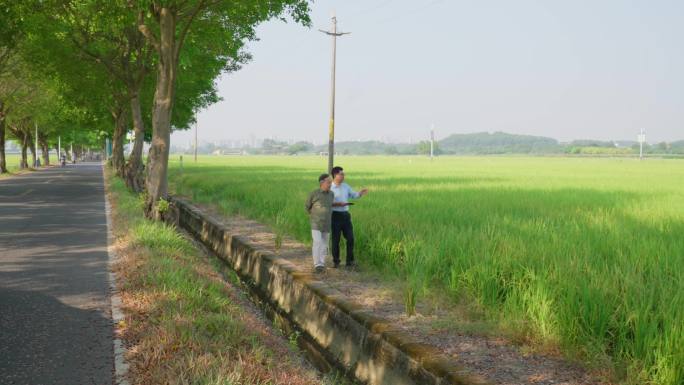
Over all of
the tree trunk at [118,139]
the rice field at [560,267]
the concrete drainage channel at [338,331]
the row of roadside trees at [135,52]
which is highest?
the row of roadside trees at [135,52]

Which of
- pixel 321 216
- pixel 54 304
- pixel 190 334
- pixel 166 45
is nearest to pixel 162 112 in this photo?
pixel 166 45

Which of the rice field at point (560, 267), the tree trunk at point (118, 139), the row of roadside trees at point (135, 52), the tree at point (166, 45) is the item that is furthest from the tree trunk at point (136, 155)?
the rice field at point (560, 267)

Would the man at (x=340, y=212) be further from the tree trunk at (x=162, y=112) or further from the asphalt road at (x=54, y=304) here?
the tree trunk at (x=162, y=112)

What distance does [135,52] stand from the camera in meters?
22.8

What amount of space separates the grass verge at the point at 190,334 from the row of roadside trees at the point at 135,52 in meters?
6.75

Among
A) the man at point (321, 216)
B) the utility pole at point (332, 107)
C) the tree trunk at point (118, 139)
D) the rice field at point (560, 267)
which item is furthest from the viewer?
the tree trunk at point (118, 139)

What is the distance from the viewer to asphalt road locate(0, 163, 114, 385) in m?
5.03

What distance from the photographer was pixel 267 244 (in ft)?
37.0

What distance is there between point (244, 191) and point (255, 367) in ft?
55.1

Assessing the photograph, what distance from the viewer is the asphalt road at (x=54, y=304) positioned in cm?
503

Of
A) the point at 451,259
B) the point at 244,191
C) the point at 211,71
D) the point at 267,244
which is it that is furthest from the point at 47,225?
the point at 211,71

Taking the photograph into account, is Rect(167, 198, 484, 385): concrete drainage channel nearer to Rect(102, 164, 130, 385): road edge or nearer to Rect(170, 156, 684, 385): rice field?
Rect(170, 156, 684, 385): rice field

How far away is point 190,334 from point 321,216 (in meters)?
3.30

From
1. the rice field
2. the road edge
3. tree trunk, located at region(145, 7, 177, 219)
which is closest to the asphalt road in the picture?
the road edge
